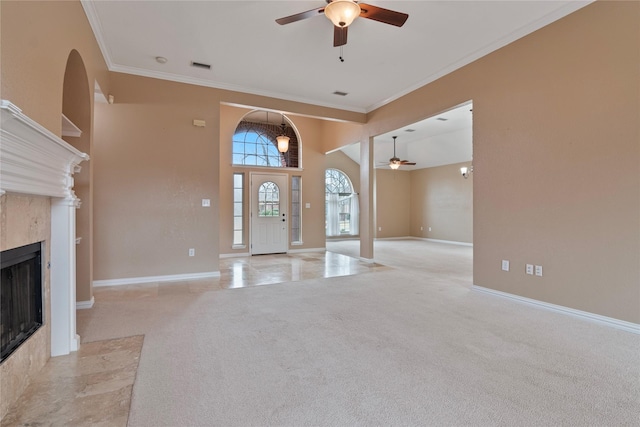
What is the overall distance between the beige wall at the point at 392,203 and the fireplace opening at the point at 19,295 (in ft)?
31.8

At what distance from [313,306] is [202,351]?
53.3 inches

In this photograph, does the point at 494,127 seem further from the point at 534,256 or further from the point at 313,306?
the point at 313,306

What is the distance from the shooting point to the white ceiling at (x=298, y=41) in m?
3.02

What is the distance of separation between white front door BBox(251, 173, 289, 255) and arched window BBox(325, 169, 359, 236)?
3087 millimetres

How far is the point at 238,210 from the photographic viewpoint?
704 cm

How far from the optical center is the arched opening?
10.6 feet

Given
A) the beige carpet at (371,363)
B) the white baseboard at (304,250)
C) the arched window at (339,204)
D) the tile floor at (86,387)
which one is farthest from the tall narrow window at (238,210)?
the arched window at (339,204)

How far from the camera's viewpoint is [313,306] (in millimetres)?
3367

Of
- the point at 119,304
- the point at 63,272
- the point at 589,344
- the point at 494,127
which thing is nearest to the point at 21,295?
the point at 63,272

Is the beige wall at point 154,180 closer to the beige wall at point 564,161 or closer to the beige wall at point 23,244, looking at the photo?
the beige wall at point 23,244

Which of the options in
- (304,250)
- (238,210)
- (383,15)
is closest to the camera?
(383,15)

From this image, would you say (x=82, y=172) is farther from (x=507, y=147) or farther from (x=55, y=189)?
(x=507, y=147)

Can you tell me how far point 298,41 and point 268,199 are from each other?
13.6 ft

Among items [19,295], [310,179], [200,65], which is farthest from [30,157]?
[310,179]
